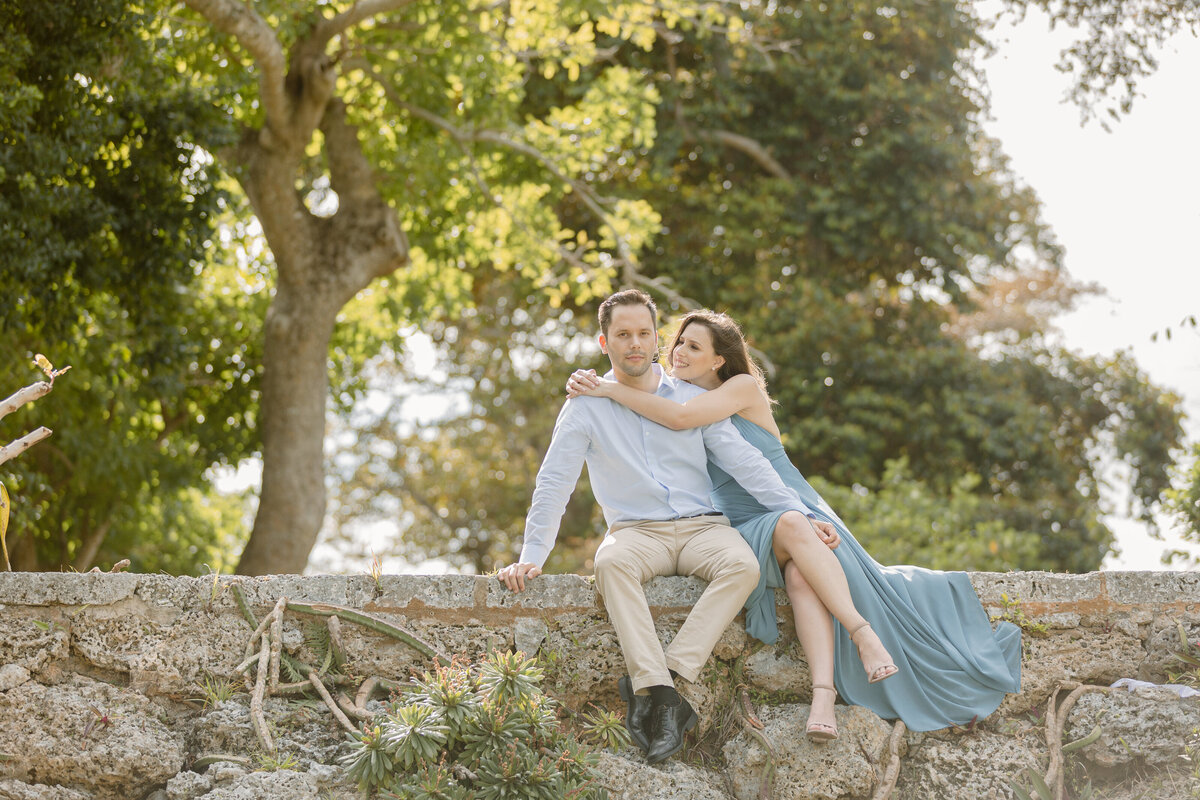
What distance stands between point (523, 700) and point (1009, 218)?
1150cm

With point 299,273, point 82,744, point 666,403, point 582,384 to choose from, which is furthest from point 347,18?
point 82,744

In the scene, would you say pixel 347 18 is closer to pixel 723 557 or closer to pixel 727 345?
pixel 727 345

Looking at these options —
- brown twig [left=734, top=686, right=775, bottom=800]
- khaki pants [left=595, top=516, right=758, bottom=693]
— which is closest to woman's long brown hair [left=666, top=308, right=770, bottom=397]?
khaki pants [left=595, top=516, right=758, bottom=693]

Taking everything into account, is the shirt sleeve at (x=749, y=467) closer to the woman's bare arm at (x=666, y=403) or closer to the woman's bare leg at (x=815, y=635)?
Answer: the woman's bare arm at (x=666, y=403)

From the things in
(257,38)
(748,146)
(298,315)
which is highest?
(748,146)

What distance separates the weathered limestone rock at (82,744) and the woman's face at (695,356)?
2321 mm

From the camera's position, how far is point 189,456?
10172 mm

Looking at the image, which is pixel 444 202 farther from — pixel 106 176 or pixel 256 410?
pixel 106 176

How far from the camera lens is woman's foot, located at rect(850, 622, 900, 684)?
136 inches

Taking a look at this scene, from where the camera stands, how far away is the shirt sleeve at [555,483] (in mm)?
3773

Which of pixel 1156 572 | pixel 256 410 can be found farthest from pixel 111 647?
pixel 256 410

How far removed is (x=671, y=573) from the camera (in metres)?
3.85

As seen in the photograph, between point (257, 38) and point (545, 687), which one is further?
point (257, 38)

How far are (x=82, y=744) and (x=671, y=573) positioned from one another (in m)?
2.03
